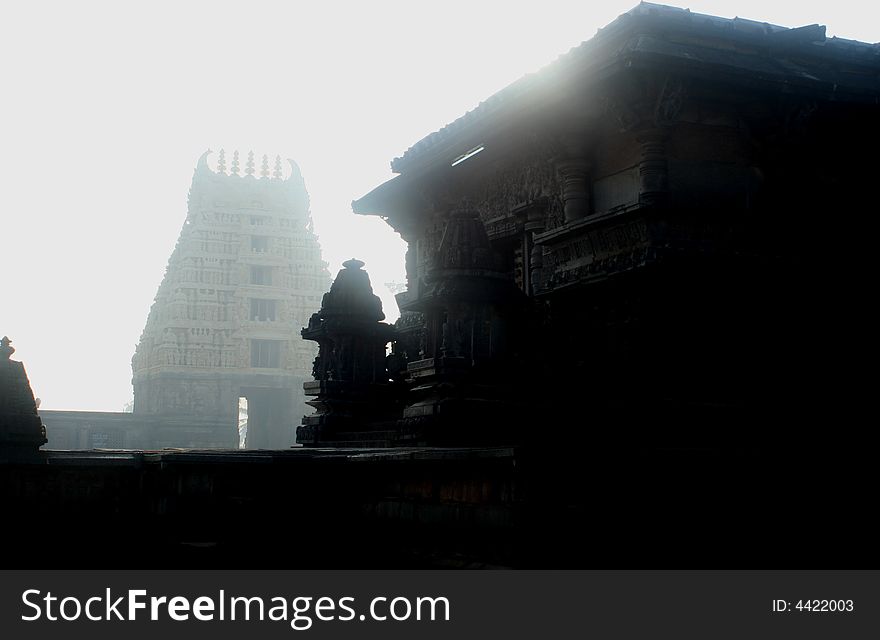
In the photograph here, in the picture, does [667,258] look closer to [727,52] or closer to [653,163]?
[653,163]

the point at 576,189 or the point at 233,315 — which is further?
the point at 233,315

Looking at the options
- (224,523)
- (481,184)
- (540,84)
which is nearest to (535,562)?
(224,523)

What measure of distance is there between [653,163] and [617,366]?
245cm

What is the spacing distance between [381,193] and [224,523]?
9.57 metres

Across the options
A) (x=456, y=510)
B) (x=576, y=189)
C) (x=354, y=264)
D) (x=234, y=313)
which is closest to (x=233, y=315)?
(x=234, y=313)

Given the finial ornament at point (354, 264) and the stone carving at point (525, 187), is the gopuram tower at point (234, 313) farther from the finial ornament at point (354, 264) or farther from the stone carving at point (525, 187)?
the finial ornament at point (354, 264)

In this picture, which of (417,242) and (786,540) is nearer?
(786,540)

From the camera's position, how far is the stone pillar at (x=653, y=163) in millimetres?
9930

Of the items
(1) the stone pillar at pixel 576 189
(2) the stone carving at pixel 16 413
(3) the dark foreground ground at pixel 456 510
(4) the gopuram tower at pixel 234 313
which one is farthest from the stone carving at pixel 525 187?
(4) the gopuram tower at pixel 234 313

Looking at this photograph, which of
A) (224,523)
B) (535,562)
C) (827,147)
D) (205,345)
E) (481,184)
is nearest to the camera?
(535,562)

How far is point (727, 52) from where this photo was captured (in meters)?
10.0

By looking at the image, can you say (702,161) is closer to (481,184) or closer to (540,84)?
(540,84)

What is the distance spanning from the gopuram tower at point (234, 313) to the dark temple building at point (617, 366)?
30.6m

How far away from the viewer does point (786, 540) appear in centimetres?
553
